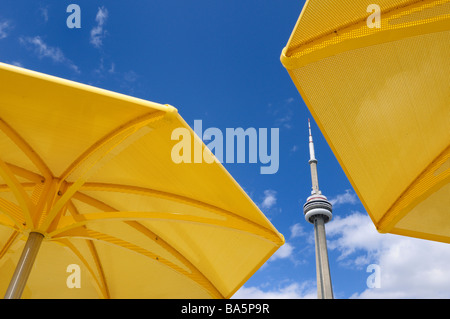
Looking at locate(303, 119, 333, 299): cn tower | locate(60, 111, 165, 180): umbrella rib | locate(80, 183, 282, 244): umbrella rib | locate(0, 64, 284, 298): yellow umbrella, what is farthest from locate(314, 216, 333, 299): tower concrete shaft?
locate(60, 111, 165, 180): umbrella rib

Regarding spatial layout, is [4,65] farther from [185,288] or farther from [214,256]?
[185,288]

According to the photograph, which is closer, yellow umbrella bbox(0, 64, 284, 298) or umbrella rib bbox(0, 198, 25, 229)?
yellow umbrella bbox(0, 64, 284, 298)

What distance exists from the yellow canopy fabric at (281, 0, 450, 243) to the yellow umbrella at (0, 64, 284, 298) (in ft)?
8.39

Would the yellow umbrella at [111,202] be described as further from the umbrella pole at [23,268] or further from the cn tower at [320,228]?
the cn tower at [320,228]

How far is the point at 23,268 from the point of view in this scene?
309 inches

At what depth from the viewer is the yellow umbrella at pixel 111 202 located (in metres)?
6.76

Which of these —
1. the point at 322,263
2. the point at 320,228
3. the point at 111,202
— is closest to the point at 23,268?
the point at 111,202

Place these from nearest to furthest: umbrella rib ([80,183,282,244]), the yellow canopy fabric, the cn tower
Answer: the yellow canopy fabric → umbrella rib ([80,183,282,244]) → the cn tower

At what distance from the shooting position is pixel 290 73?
7016mm

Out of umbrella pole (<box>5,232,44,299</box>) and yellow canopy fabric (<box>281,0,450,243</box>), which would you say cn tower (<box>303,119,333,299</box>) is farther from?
umbrella pole (<box>5,232,44,299</box>)

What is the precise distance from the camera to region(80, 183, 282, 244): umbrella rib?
30.1 feet

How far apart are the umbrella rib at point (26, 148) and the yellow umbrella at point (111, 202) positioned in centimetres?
3

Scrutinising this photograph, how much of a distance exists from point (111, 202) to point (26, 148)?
3.08 metres
